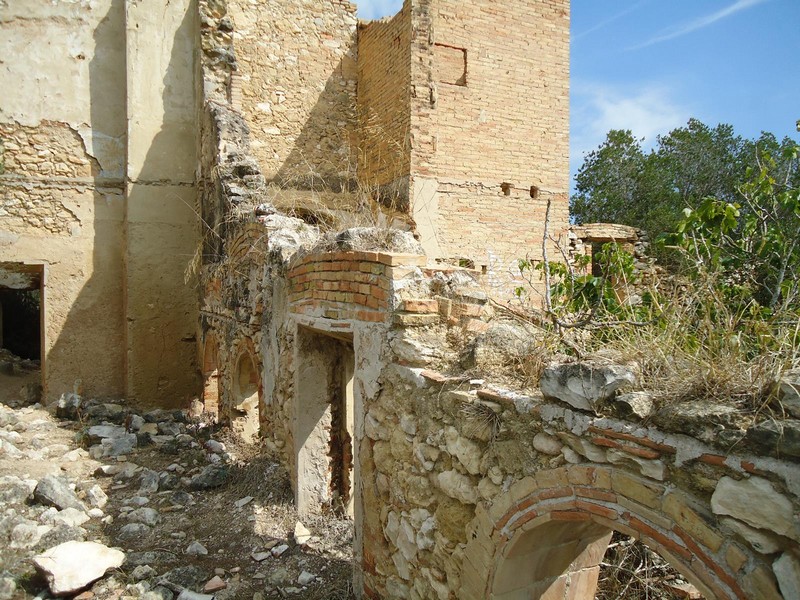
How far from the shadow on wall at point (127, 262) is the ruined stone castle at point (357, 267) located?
0.11 feet

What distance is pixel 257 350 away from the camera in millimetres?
6438

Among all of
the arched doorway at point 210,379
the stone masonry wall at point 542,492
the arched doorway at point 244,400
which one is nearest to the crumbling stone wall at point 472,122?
the arched doorway at point 210,379

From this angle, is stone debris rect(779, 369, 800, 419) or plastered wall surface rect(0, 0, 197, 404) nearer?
stone debris rect(779, 369, 800, 419)

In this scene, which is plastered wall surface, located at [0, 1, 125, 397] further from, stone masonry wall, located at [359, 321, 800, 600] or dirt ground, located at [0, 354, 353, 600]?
stone masonry wall, located at [359, 321, 800, 600]

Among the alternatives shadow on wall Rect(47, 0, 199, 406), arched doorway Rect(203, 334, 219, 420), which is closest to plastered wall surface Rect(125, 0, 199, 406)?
shadow on wall Rect(47, 0, 199, 406)

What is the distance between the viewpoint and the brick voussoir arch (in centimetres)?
182

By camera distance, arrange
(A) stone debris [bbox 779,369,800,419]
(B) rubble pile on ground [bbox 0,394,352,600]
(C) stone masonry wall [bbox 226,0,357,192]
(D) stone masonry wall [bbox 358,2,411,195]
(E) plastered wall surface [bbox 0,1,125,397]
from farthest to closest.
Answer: (C) stone masonry wall [bbox 226,0,357,192]
(D) stone masonry wall [bbox 358,2,411,195]
(E) plastered wall surface [bbox 0,1,125,397]
(B) rubble pile on ground [bbox 0,394,352,600]
(A) stone debris [bbox 779,369,800,419]

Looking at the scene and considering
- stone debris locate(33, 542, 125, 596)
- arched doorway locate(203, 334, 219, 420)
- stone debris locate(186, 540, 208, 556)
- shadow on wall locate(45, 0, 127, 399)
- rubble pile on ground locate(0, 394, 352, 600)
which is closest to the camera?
stone debris locate(33, 542, 125, 596)

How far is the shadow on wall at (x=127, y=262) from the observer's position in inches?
360

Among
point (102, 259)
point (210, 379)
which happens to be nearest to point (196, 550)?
point (210, 379)

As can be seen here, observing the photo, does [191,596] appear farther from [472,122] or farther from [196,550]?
[472,122]

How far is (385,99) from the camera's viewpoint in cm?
1100

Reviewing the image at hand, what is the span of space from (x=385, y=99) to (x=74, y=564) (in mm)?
9157

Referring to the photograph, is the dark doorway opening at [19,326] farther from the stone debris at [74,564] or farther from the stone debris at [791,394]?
the stone debris at [791,394]
